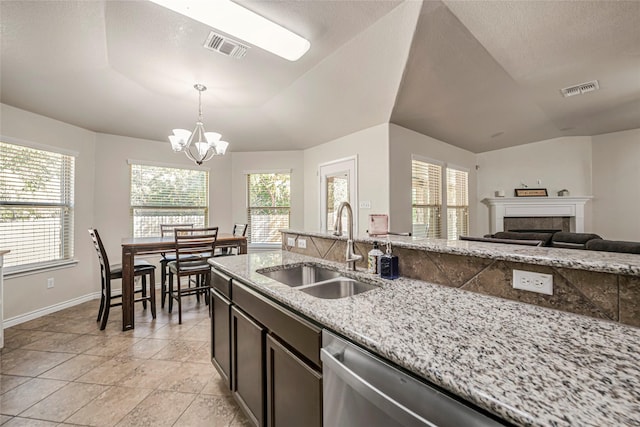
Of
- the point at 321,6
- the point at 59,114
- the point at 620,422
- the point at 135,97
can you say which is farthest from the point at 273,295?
the point at 59,114

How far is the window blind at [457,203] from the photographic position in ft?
16.7

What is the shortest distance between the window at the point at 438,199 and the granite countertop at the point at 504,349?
3.30 metres

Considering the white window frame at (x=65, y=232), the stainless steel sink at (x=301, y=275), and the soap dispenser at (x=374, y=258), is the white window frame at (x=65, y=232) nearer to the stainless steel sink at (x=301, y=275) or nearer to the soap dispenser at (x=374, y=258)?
the stainless steel sink at (x=301, y=275)

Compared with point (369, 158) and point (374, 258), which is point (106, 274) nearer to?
point (374, 258)

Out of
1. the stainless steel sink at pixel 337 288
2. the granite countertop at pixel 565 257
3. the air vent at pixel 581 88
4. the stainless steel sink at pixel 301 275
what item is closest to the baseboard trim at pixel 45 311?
the stainless steel sink at pixel 301 275

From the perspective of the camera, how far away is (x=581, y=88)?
318cm

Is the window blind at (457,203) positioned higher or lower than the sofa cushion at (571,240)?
higher

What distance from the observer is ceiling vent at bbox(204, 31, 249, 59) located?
7.41 feet

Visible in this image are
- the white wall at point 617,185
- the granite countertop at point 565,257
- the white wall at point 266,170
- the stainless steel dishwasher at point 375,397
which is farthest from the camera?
the white wall at point 266,170

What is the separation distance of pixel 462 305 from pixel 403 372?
1.58 ft

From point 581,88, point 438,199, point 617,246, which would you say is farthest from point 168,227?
point 581,88

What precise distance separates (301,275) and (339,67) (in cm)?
220

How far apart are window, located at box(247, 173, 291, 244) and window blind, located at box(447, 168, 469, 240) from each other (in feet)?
10.2

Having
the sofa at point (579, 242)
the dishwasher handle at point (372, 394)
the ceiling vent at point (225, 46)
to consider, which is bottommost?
the dishwasher handle at point (372, 394)
